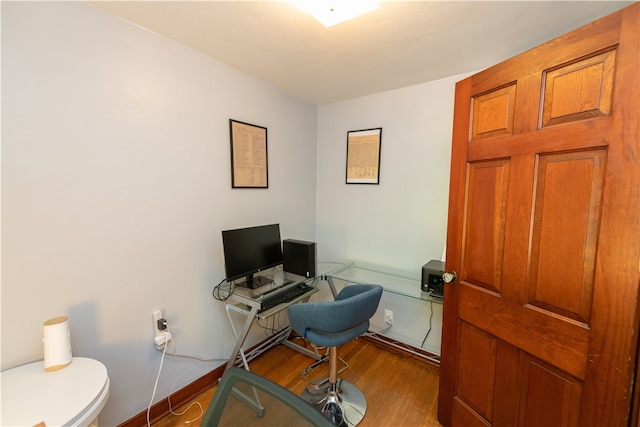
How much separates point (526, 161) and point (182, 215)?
1.92 metres

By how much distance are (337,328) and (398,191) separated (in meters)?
1.35

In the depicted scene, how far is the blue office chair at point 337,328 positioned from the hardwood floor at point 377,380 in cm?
10

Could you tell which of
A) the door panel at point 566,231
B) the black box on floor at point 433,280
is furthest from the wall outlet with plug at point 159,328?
the door panel at point 566,231

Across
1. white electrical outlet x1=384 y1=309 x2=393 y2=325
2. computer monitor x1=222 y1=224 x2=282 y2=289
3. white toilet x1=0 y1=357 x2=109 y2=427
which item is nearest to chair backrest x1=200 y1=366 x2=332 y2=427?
white toilet x1=0 y1=357 x2=109 y2=427

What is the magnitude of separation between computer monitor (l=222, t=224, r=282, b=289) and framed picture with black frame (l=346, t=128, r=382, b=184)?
972mm

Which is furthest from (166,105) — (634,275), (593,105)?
(634,275)

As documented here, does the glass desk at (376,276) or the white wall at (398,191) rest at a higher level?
the white wall at (398,191)

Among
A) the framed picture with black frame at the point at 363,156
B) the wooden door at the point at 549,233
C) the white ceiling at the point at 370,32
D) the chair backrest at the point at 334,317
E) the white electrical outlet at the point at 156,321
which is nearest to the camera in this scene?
the wooden door at the point at 549,233

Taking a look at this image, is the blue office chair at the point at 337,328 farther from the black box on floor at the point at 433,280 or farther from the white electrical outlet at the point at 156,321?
the white electrical outlet at the point at 156,321

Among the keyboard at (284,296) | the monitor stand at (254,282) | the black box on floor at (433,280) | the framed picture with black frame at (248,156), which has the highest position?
the framed picture with black frame at (248,156)

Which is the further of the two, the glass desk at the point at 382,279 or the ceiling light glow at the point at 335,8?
the glass desk at the point at 382,279

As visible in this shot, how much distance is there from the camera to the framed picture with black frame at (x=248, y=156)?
1.97m

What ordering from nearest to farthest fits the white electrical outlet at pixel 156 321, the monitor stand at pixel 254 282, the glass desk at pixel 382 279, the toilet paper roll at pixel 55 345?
1. the toilet paper roll at pixel 55 345
2. the white electrical outlet at pixel 156 321
3. the monitor stand at pixel 254 282
4. the glass desk at pixel 382 279

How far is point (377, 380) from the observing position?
1.98 m
